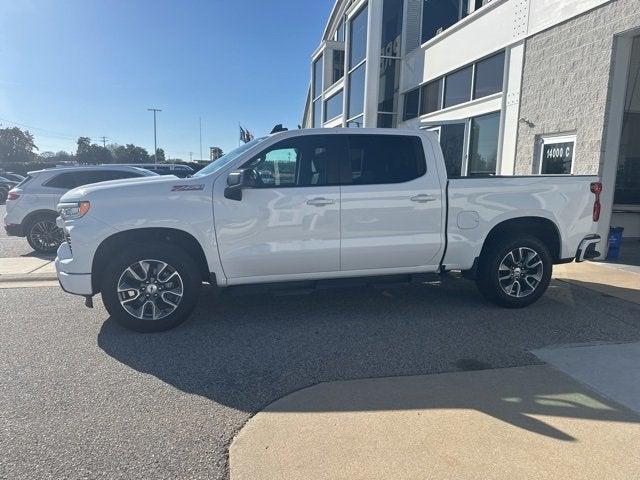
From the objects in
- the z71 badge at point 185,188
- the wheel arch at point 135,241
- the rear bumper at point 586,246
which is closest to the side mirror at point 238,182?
the z71 badge at point 185,188

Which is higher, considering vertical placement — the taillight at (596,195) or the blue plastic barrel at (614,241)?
the taillight at (596,195)

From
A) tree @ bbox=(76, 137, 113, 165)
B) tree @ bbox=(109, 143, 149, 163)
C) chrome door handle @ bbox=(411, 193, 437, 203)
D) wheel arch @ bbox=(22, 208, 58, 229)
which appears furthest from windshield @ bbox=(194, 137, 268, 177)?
tree @ bbox=(109, 143, 149, 163)

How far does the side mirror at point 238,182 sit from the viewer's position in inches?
174

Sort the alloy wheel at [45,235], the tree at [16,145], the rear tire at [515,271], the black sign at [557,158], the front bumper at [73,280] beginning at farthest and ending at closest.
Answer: the tree at [16,145] < the alloy wheel at [45,235] < the black sign at [557,158] < the rear tire at [515,271] < the front bumper at [73,280]

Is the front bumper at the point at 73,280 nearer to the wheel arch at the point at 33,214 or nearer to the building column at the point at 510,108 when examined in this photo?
the wheel arch at the point at 33,214

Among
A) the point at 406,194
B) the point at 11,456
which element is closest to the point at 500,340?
the point at 406,194

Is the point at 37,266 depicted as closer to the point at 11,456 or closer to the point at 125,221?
the point at 125,221

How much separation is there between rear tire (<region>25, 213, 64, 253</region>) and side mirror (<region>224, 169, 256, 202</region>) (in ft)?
21.2

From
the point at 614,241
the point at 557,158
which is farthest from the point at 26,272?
the point at 614,241

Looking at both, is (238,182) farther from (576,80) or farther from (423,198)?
(576,80)

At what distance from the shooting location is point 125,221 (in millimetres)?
4484

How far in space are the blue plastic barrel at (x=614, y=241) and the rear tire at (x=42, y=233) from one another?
10686mm

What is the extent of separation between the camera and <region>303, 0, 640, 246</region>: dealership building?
8.01 m

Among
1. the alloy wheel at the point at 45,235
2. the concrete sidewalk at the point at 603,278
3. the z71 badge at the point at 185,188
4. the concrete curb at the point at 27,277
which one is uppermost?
the z71 badge at the point at 185,188
